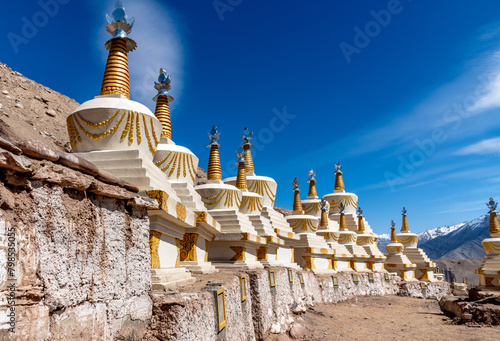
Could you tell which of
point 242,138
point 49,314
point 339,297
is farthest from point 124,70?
point 339,297

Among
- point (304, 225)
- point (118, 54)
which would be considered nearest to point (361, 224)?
point (304, 225)

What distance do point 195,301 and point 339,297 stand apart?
15348 millimetres

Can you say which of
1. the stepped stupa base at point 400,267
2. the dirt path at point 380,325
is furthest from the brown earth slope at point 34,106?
the stepped stupa base at point 400,267

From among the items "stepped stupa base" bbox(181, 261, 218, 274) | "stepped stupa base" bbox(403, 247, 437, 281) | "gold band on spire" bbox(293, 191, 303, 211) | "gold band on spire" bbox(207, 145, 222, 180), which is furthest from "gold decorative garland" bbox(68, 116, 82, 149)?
"stepped stupa base" bbox(403, 247, 437, 281)

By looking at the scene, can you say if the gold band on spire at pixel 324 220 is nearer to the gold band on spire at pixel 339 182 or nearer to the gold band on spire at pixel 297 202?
the gold band on spire at pixel 297 202

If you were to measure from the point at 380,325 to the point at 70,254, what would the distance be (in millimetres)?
12986

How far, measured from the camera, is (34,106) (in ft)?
96.4

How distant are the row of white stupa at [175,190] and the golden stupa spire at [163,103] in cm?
3

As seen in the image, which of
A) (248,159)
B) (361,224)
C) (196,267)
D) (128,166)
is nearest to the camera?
(128,166)

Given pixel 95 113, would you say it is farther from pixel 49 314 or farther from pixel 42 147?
pixel 49 314

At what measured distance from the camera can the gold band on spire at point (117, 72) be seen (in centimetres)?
741

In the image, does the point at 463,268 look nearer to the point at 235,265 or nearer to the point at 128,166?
the point at 235,265

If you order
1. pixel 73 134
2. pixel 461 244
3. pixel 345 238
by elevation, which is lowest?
pixel 461 244

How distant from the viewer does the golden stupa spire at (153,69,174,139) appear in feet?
33.8
